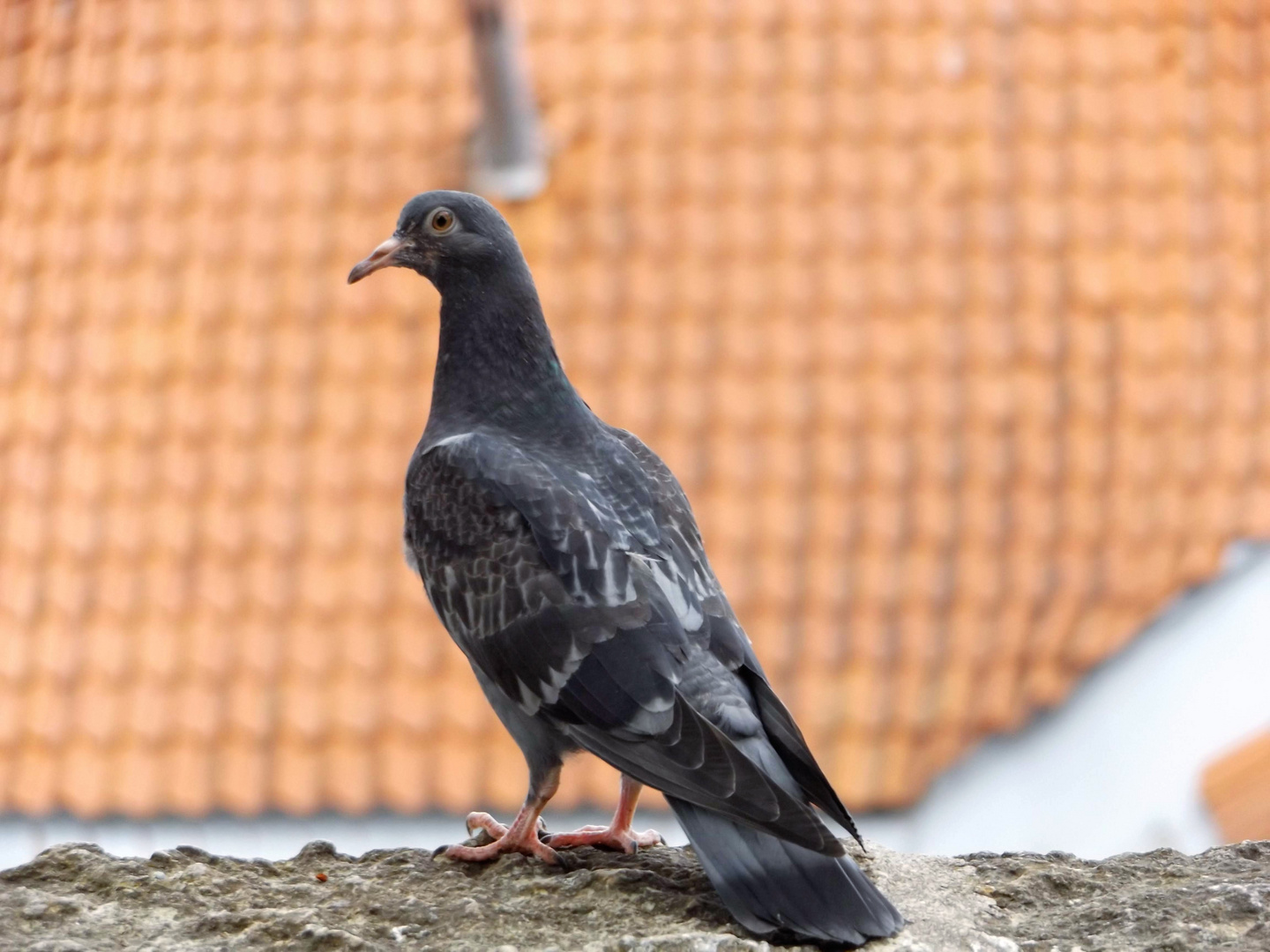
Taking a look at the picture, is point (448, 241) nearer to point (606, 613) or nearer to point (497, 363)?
point (497, 363)

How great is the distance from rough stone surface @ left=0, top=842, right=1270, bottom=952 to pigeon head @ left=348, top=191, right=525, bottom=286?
145cm

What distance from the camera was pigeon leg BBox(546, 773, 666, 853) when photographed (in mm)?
3549

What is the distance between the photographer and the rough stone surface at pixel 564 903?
9.32 ft

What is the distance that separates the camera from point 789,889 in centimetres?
290

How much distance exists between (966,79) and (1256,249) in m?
1.96

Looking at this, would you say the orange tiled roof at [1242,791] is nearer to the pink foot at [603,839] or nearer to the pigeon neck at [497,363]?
the pink foot at [603,839]

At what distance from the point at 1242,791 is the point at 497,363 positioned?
460cm

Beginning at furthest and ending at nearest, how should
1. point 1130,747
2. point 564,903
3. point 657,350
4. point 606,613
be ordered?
point 657,350
point 1130,747
point 606,613
point 564,903

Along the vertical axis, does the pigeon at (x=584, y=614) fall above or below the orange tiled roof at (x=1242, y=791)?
above

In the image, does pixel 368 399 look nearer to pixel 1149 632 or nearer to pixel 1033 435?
pixel 1033 435

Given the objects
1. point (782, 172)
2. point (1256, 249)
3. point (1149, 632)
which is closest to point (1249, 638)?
point (1149, 632)

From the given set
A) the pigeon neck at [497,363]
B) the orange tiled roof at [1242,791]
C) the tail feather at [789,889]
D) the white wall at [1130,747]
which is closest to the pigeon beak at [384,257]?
the pigeon neck at [497,363]

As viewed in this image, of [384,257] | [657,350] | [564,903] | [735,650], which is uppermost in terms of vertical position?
[657,350]

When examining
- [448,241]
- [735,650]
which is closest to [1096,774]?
[735,650]
